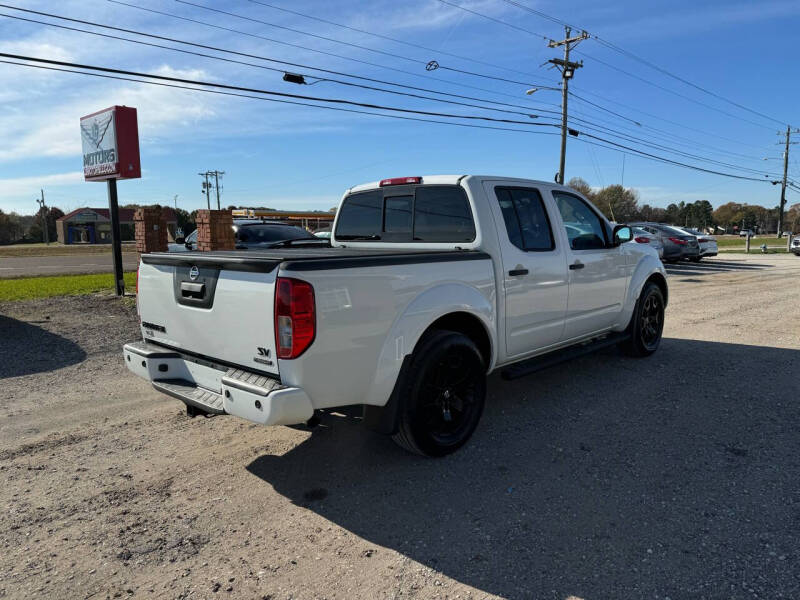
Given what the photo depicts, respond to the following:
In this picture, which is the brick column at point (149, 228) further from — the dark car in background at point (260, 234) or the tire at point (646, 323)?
the tire at point (646, 323)

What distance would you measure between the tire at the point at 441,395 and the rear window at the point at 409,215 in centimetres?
99

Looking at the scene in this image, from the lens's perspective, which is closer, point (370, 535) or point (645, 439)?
point (370, 535)

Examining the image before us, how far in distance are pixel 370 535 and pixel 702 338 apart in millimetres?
6460

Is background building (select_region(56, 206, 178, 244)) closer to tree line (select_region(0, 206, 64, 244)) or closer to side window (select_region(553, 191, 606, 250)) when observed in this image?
tree line (select_region(0, 206, 64, 244))

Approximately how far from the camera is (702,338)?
24.7 feet

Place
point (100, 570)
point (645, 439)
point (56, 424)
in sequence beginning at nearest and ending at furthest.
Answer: point (100, 570)
point (645, 439)
point (56, 424)

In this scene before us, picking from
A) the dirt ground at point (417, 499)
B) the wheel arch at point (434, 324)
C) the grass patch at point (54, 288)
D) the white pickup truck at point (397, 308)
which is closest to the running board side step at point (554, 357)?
the white pickup truck at point (397, 308)

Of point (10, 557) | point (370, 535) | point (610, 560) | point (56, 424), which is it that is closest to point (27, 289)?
point (56, 424)

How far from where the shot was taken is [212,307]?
128 inches

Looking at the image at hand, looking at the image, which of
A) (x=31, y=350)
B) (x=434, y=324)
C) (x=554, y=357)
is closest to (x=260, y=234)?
(x=31, y=350)

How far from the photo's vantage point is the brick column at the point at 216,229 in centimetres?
1134

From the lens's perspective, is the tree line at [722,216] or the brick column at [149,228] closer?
the brick column at [149,228]

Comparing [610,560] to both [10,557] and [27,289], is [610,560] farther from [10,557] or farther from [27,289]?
[27,289]

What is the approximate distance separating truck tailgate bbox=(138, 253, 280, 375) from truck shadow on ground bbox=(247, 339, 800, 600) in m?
0.70
